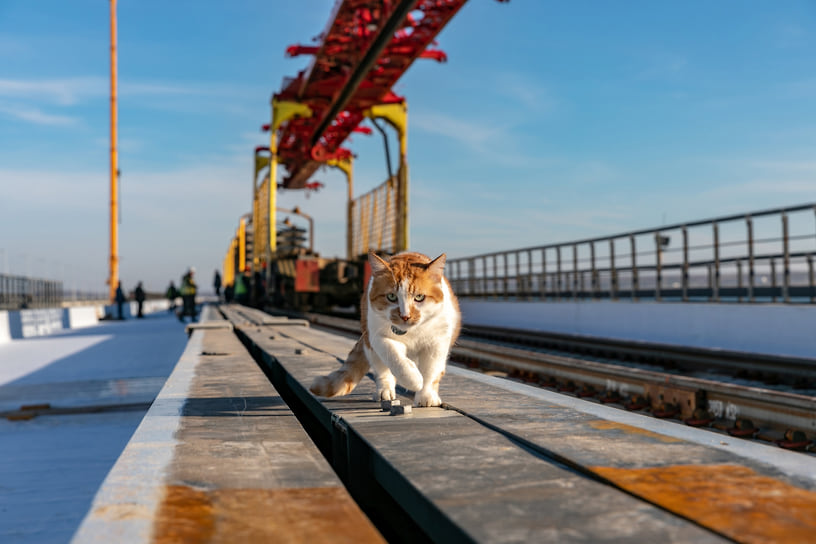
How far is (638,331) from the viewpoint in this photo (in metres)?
12.2

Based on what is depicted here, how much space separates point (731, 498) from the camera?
1.61 metres

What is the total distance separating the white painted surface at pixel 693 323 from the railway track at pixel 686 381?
4.88 ft

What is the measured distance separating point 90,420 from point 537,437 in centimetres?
501

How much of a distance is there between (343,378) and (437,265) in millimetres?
735

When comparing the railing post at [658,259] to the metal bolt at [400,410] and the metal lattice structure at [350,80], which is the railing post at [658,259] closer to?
the metal lattice structure at [350,80]

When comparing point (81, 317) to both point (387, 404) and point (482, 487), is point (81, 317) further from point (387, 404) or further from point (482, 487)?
point (482, 487)

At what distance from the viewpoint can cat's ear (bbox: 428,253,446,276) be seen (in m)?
2.96

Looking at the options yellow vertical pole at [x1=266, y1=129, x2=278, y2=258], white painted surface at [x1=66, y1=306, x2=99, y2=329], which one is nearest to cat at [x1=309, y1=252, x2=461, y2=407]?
yellow vertical pole at [x1=266, y1=129, x2=278, y2=258]

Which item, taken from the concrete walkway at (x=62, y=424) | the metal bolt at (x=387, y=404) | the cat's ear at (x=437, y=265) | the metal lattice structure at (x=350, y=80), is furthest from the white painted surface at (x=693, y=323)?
the concrete walkway at (x=62, y=424)

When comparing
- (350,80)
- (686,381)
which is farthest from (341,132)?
(686,381)

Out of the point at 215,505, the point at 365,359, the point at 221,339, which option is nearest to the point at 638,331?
the point at 221,339

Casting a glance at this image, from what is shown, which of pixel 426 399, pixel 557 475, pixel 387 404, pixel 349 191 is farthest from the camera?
pixel 349 191

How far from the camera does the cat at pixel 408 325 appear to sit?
284 centimetres

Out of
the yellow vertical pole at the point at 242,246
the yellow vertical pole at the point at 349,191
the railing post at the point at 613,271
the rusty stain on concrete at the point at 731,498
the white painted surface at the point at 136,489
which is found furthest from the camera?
the yellow vertical pole at the point at 242,246
